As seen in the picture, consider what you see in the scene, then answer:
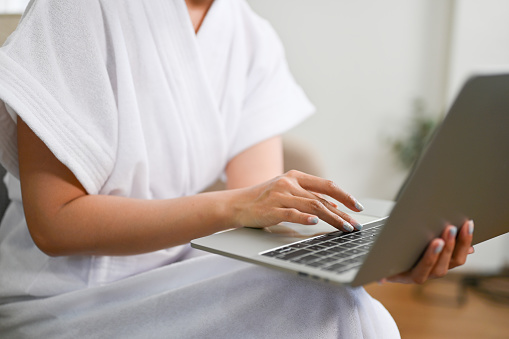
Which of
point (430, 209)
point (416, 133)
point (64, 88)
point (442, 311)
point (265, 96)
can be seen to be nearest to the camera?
point (430, 209)

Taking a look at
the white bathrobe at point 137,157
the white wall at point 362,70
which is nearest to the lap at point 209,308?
the white bathrobe at point 137,157

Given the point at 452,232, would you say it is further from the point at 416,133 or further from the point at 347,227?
the point at 416,133

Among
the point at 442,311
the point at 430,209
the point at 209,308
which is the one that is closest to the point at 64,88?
the point at 209,308

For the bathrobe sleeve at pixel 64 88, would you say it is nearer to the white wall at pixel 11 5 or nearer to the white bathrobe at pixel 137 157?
the white bathrobe at pixel 137 157

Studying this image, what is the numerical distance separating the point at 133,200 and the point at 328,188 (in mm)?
301

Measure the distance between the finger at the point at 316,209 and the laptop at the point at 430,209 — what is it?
0.05 feet

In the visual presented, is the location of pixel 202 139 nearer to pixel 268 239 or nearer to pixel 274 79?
pixel 274 79

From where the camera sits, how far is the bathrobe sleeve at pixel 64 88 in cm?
76

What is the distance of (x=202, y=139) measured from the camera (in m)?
1.01

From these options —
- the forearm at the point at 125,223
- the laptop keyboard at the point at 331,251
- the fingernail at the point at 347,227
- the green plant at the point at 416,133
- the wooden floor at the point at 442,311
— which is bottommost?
the wooden floor at the point at 442,311

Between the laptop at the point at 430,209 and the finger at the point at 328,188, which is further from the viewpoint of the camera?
the finger at the point at 328,188

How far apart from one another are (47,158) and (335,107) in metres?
2.05

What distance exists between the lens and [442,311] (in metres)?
1.97

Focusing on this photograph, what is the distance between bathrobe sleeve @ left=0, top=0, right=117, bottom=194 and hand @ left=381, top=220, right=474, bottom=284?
46 centimetres
